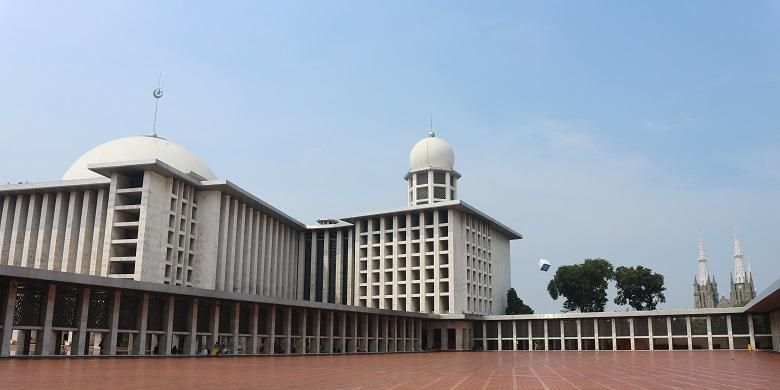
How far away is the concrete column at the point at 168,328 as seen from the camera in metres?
36.9

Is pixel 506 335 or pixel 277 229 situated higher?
pixel 277 229

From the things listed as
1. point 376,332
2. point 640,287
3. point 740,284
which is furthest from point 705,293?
point 376,332

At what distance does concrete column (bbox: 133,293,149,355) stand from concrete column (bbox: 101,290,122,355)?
1477 millimetres

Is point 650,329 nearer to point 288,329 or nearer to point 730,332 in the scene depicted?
point 730,332

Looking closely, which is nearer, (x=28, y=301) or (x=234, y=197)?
(x=28, y=301)

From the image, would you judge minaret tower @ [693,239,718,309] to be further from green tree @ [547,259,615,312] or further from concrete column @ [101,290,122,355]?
concrete column @ [101,290,122,355]

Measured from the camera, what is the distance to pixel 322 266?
78375mm

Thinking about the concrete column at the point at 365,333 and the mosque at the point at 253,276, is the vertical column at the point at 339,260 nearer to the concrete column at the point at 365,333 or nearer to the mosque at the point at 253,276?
the mosque at the point at 253,276

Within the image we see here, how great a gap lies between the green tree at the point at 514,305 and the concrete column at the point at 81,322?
5902 cm

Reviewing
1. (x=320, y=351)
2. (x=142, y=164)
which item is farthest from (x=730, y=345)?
(x=142, y=164)

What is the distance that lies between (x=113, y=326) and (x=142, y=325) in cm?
189

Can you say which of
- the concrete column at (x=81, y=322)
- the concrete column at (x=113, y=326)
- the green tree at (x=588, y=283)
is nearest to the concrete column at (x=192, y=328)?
the concrete column at (x=113, y=326)

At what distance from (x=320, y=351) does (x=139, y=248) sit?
16915 mm

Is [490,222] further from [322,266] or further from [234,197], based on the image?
[234,197]
